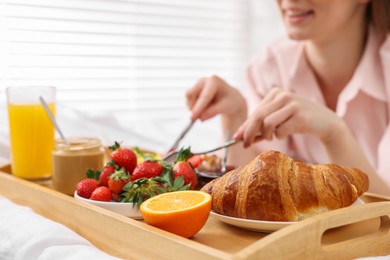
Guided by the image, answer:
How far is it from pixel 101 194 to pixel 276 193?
29 centimetres

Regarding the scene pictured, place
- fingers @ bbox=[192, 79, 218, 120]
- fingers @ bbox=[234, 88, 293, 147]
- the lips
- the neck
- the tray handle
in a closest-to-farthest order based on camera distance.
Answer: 1. the tray handle
2. fingers @ bbox=[234, 88, 293, 147]
3. fingers @ bbox=[192, 79, 218, 120]
4. the lips
5. the neck

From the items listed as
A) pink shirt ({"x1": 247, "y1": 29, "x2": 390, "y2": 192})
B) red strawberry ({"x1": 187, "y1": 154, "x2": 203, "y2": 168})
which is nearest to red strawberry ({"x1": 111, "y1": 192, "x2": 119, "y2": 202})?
red strawberry ({"x1": 187, "y1": 154, "x2": 203, "y2": 168})

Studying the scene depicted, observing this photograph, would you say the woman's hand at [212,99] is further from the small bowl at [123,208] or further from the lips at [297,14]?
the small bowl at [123,208]

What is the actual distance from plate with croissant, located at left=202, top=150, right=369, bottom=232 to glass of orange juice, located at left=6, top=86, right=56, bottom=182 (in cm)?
53

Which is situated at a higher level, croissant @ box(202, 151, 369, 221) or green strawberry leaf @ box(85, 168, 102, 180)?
croissant @ box(202, 151, 369, 221)

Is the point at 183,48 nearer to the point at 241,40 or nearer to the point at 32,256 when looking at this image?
the point at 241,40

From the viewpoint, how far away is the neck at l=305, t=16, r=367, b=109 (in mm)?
1664

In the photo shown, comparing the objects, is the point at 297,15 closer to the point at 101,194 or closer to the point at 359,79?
the point at 359,79

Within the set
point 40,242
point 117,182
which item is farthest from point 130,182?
point 40,242

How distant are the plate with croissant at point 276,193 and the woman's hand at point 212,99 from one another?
22.2 inches

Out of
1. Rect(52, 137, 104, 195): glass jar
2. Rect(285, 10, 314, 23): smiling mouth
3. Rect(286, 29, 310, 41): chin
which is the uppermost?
Rect(285, 10, 314, 23): smiling mouth

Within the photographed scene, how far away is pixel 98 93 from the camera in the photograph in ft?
7.09

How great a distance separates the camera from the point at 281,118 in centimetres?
109

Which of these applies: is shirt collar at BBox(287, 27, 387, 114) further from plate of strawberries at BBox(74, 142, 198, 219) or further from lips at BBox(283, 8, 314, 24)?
plate of strawberries at BBox(74, 142, 198, 219)
